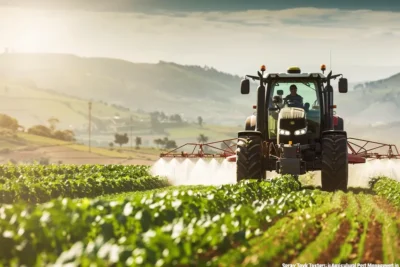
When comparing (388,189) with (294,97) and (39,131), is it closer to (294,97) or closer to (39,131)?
(294,97)

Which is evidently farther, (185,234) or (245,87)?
(245,87)

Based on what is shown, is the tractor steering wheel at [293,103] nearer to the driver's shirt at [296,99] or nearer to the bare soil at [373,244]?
the driver's shirt at [296,99]

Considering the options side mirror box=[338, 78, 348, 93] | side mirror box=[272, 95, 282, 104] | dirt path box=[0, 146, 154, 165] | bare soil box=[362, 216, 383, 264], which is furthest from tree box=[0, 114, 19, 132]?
bare soil box=[362, 216, 383, 264]

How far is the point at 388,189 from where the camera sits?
22.4m

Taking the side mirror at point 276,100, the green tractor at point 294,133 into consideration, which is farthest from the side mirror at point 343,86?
the side mirror at point 276,100

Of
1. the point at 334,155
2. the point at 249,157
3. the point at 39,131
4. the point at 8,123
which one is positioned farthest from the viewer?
the point at 39,131

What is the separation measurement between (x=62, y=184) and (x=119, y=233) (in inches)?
635

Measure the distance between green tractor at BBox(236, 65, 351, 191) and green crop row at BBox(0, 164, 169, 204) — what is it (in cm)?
720

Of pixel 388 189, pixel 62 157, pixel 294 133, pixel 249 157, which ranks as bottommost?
pixel 388 189

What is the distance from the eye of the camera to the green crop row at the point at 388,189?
63.6 feet

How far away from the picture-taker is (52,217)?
9.73 metres

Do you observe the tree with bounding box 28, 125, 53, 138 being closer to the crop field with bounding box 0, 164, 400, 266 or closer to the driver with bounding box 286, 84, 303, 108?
the driver with bounding box 286, 84, 303, 108

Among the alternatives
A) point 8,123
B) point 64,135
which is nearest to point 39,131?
point 64,135

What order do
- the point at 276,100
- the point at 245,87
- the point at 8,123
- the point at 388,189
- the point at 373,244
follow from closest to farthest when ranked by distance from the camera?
the point at 373,244 < the point at 245,87 < the point at 276,100 < the point at 388,189 < the point at 8,123
